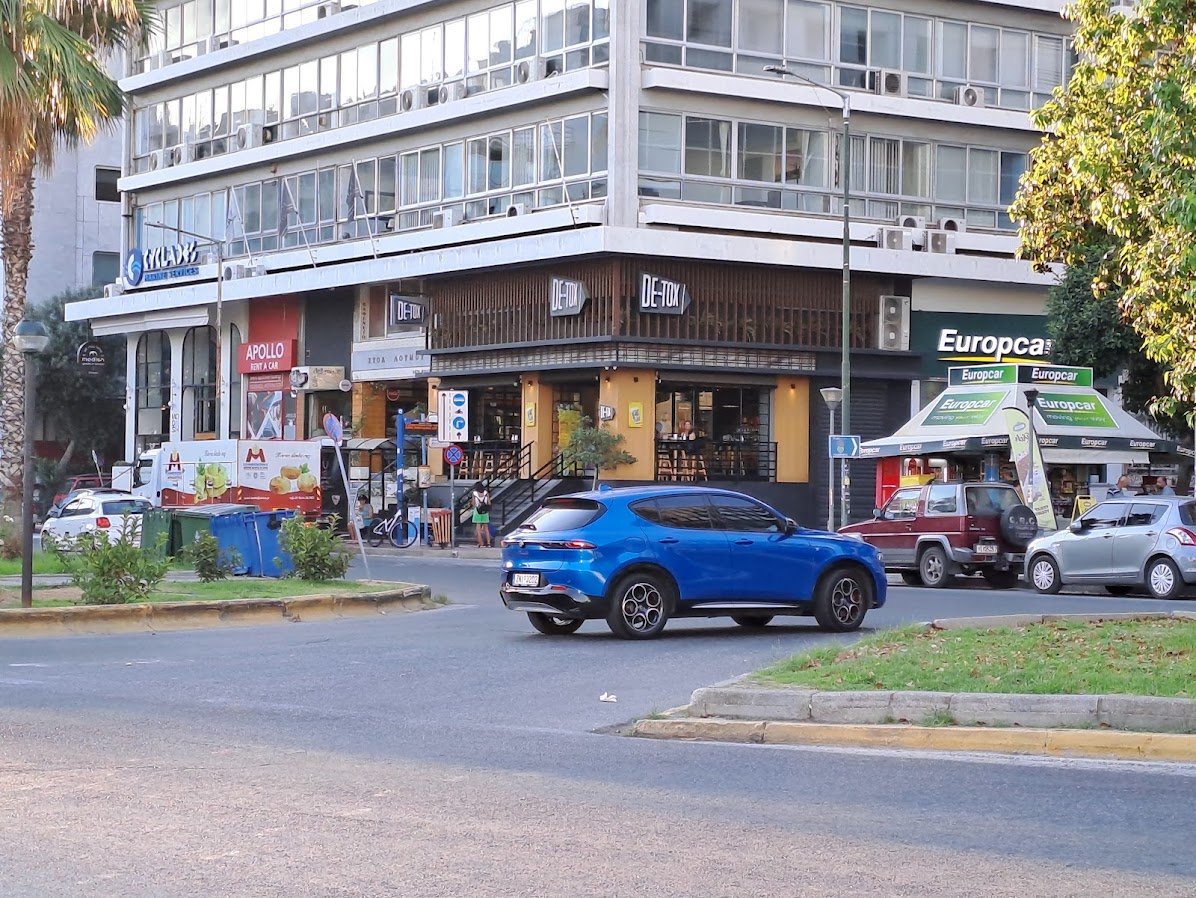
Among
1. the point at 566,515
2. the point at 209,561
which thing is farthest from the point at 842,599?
the point at 209,561

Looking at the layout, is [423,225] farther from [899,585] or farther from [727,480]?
[899,585]

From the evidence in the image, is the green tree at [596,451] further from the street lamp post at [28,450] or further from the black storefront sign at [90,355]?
the black storefront sign at [90,355]

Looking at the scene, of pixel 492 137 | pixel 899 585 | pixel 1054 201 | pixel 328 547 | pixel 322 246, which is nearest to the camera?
pixel 1054 201

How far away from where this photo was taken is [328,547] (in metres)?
25.3

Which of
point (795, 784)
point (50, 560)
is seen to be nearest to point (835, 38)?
point (50, 560)

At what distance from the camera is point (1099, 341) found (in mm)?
42000

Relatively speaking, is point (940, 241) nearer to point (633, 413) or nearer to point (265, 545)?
point (633, 413)

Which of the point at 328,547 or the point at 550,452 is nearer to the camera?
the point at 328,547

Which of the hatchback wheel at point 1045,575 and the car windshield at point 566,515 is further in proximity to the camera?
the hatchback wheel at point 1045,575

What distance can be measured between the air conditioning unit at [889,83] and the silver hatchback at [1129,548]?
20865 mm

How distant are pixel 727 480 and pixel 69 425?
35.5 metres

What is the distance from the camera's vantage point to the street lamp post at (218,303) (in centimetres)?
5331

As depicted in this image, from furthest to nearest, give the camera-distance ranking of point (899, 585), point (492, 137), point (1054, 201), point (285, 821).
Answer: point (492, 137)
point (899, 585)
point (1054, 201)
point (285, 821)

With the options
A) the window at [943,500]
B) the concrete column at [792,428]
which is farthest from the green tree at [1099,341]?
the window at [943,500]
